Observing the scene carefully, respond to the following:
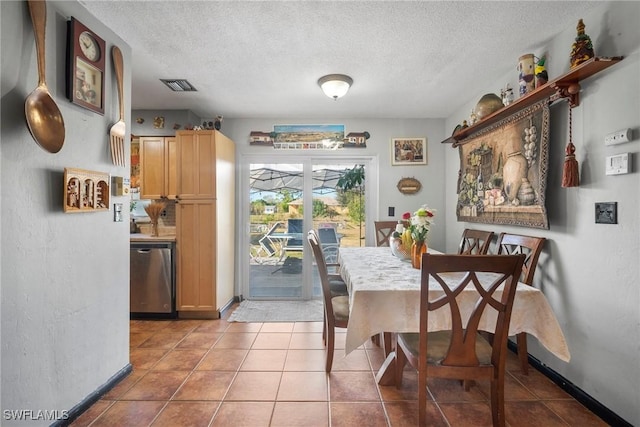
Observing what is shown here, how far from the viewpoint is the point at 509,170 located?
245cm

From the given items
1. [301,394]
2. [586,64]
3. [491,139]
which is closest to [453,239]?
[491,139]

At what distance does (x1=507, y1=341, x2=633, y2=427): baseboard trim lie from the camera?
5.37 feet

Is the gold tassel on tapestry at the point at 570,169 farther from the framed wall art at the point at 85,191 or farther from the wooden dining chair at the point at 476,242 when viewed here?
the framed wall art at the point at 85,191

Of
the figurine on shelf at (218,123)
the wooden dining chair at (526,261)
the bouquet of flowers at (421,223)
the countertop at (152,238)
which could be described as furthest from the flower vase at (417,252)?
the figurine on shelf at (218,123)

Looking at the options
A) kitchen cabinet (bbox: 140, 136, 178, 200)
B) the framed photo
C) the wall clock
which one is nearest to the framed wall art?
the wall clock

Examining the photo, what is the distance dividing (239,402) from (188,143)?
256 cm

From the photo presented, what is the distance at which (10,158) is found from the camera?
1.36 meters

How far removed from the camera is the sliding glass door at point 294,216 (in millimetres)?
4004

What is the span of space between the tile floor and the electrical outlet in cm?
157

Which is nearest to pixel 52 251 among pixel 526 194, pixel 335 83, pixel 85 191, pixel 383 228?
pixel 85 191

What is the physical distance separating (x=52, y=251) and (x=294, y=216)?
8.81ft

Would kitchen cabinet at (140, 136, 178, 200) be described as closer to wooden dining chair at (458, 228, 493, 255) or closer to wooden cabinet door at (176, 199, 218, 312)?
wooden cabinet door at (176, 199, 218, 312)

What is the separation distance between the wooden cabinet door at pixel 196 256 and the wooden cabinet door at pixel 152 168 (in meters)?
0.36

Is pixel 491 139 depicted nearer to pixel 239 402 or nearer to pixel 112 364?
pixel 239 402
